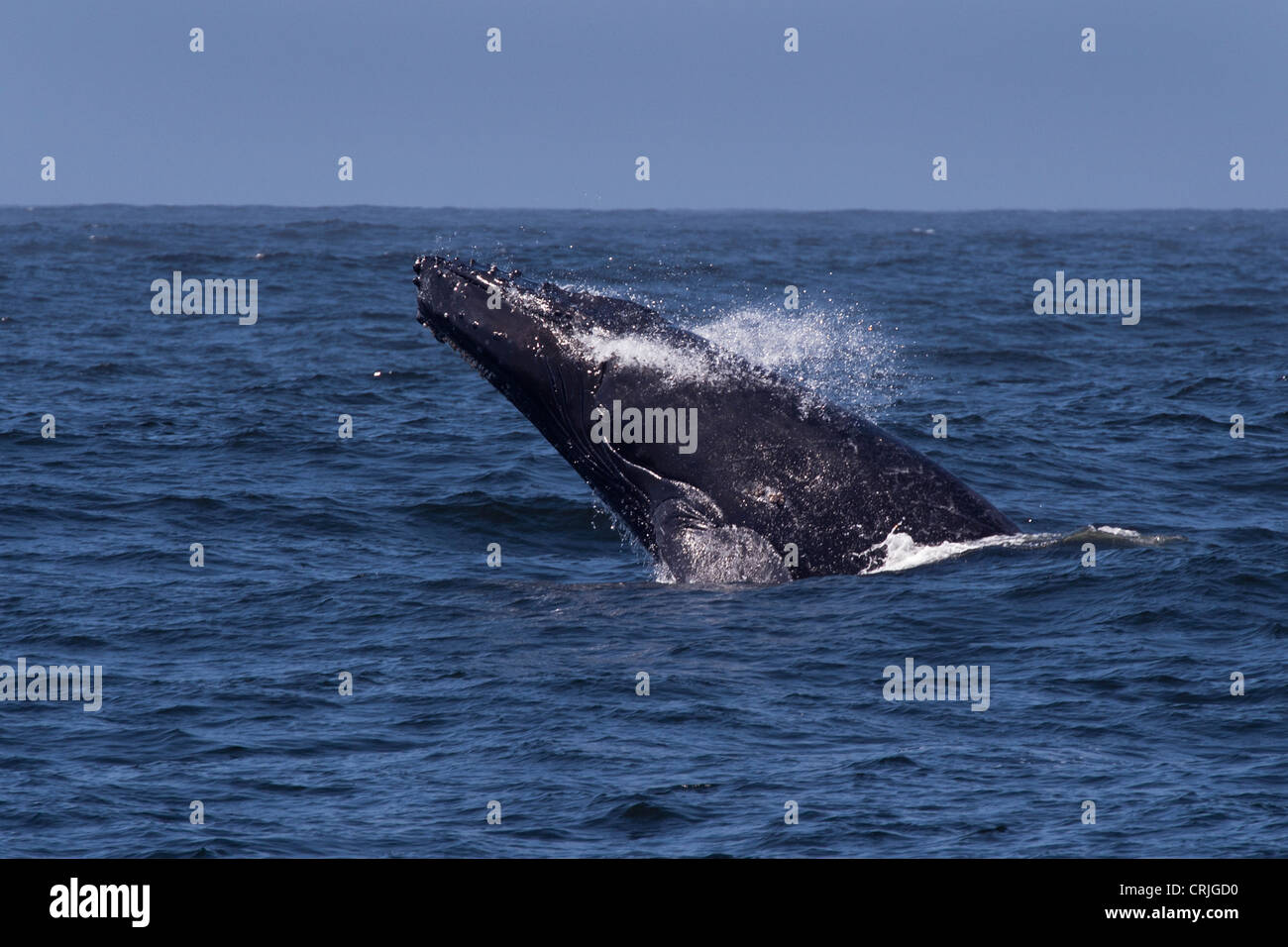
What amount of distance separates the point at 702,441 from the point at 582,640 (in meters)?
2.04

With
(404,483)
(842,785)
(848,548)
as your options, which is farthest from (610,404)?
(404,483)

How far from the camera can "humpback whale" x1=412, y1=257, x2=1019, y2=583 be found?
47.5 feet

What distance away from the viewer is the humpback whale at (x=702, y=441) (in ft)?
47.5

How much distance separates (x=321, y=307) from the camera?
148ft

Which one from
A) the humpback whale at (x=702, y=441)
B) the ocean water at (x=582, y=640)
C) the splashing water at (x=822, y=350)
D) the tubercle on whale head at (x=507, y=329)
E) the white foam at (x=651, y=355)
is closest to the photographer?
the ocean water at (x=582, y=640)

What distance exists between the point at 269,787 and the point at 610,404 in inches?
205

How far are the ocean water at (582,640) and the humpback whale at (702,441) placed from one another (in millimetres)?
398

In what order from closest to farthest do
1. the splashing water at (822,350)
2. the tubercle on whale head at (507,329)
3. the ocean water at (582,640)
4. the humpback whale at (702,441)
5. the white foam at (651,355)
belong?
the ocean water at (582,640) → the humpback whale at (702,441) → the white foam at (651,355) → the tubercle on whale head at (507,329) → the splashing water at (822,350)

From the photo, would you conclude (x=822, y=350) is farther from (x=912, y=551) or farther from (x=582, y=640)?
(x=582, y=640)

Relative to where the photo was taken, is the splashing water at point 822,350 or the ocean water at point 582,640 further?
the splashing water at point 822,350

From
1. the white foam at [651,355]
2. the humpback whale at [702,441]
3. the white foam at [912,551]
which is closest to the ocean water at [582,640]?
the white foam at [912,551]

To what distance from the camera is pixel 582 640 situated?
14023 mm

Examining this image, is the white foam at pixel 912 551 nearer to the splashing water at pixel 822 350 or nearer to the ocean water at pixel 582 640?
the ocean water at pixel 582 640

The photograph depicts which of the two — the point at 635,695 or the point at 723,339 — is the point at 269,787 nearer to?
the point at 635,695
